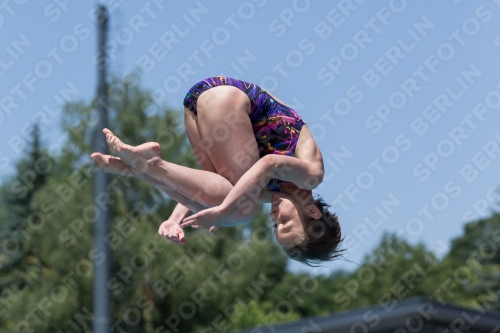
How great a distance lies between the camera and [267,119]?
191 inches

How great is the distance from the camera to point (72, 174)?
25469mm

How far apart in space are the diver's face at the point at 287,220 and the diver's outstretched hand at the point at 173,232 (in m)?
0.57

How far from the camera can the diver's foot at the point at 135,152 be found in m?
4.59

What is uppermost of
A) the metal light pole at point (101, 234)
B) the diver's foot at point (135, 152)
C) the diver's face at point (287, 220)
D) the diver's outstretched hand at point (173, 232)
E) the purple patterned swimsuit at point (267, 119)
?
the purple patterned swimsuit at point (267, 119)

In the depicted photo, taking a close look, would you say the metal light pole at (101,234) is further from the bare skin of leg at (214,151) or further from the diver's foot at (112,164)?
the bare skin of leg at (214,151)

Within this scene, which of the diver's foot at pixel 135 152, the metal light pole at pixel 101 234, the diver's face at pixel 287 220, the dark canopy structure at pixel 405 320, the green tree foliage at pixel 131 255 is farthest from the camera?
the green tree foliage at pixel 131 255

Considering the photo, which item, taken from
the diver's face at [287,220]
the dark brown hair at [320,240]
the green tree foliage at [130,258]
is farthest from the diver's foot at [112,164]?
the green tree foliage at [130,258]

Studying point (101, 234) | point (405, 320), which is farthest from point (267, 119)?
point (405, 320)

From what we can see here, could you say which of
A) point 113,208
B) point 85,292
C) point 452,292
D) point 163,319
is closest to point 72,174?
point 113,208

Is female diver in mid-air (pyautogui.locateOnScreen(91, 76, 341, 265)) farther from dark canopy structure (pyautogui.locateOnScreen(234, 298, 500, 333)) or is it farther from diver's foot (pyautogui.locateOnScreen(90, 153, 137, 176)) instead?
dark canopy structure (pyautogui.locateOnScreen(234, 298, 500, 333))

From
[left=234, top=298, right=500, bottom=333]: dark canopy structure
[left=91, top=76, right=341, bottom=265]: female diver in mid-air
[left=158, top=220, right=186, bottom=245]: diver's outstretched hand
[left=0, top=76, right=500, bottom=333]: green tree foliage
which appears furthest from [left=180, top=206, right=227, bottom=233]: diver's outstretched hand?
[left=0, top=76, right=500, bottom=333]: green tree foliage

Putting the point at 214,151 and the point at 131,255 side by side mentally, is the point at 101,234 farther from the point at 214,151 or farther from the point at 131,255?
the point at 131,255

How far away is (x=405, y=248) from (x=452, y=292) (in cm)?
510

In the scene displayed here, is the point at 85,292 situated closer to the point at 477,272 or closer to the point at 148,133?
the point at 148,133
